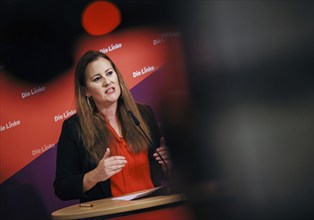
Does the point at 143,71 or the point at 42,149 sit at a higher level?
the point at 143,71

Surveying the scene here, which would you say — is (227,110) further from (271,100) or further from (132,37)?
(132,37)

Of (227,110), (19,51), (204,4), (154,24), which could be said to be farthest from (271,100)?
(19,51)

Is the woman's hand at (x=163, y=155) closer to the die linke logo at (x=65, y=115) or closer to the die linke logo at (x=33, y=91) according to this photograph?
the die linke logo at (x=65, y=115)

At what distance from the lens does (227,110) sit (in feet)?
2.70

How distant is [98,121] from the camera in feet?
5.68

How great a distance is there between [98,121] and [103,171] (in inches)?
8.5

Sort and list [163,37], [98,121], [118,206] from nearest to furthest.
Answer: [118,206] < [163,37] < [98,121]

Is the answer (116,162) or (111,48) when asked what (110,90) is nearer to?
(111,48)

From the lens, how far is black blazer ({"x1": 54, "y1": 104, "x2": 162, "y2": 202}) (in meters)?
1.69

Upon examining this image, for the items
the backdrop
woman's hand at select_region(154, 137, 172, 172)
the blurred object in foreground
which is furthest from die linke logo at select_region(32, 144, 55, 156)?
the blurred object in foreground

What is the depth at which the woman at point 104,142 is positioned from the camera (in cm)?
169

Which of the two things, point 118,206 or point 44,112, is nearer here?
point 118,206

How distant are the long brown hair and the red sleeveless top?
3cm

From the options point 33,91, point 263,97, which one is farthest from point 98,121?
point 263,97
